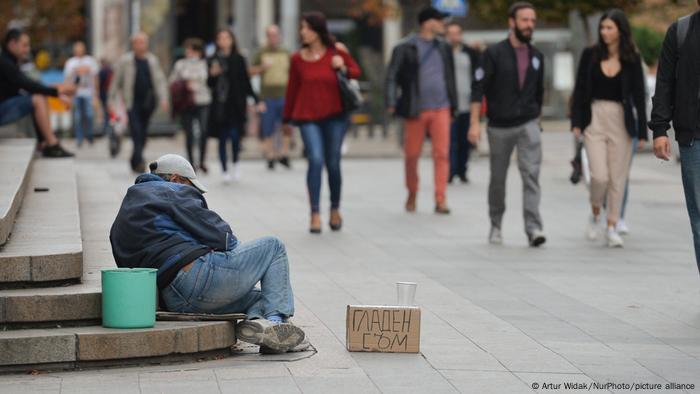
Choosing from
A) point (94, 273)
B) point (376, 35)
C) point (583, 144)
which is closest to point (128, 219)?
point (94, 273)

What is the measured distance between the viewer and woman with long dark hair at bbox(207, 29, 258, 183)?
1875 cm

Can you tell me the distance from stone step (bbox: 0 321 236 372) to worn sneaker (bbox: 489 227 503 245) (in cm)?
580

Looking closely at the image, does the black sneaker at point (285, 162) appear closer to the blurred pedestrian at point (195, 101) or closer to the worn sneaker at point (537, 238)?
the blurred pedestrian at point (195, 101)

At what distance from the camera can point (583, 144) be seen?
12.8 meters

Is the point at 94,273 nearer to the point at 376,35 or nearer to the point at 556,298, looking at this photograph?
the point at 556,298

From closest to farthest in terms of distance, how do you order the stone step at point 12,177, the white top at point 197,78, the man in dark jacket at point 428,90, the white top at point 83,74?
1. the stone step at point 12,177
2. the man in dark jacket at point 428,90
3. the white top at point 197,78
4. the white top at point 83,74

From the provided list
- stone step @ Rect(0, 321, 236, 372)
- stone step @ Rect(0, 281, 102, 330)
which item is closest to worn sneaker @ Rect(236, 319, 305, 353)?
stone step @ Rect(0, 321, 236, 372)

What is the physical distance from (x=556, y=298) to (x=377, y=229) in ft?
13.7

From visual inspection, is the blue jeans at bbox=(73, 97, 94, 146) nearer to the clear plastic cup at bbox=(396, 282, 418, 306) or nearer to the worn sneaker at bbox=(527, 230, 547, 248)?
the worn sneaker at bbox=(527, 230, 547, 248)

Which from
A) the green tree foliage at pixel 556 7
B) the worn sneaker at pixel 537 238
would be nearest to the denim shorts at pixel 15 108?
the worn sneaker at pixel 537 238

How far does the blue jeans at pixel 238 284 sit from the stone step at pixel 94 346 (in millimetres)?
197

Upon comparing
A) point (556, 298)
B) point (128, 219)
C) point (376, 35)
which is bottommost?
point (376, 35)

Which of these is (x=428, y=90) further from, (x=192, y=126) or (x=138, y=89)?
(x=192, y=126)

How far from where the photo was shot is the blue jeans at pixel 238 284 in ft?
24.9
